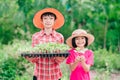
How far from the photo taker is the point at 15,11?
1163cm

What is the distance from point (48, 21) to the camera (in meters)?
5.29

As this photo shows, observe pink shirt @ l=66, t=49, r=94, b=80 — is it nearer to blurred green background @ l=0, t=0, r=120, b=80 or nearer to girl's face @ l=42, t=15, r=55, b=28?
girl's face @ l=42, t=15, r=55, b=28

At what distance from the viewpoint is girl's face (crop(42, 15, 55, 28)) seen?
5.28m

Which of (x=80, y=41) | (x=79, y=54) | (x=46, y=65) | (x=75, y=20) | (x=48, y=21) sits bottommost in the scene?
(x=46, y=65)

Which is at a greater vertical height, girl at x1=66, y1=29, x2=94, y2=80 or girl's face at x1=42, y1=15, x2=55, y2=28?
girl's face at x1=42, y1=15, x2=55, y2=28

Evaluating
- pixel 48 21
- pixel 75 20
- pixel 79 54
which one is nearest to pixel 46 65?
pixel 79 54

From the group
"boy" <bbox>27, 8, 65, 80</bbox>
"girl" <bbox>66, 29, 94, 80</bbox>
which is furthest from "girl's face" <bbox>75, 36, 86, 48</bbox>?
"boy" <bbox>27, 8, 65, 80</bbox>

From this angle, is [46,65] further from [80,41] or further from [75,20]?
[75,20]

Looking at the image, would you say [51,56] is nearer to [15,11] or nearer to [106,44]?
[15,11]

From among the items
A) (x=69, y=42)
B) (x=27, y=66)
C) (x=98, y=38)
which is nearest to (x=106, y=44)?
(x=98, y=38)

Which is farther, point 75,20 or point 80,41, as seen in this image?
point 75,20

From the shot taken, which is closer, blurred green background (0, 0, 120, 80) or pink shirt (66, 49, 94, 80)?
pink shirt (66, 49, 94, 80)

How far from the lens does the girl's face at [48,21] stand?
528 cm

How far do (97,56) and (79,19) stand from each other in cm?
252
